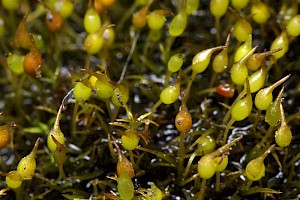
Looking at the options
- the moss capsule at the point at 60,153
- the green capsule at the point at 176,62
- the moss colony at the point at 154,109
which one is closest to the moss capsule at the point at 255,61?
the moss colony at the point at 154,109

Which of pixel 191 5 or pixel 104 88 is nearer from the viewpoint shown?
pixel 104 88

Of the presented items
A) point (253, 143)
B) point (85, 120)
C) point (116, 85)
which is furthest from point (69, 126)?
point (253, 143)

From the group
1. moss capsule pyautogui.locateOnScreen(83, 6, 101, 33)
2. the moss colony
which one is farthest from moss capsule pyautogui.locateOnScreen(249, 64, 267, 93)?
moss capsule pyautogui.locateOnScreen(83, 6, 101, 33)

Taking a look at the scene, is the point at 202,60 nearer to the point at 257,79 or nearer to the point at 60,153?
the point at 257,79

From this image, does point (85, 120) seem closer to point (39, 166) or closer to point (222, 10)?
point (39, 166)

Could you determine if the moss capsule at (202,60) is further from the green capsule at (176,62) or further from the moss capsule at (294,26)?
the moss capsule at (294,26)

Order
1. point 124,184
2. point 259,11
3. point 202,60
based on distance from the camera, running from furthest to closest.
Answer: point 259,11 < point 202,60 < point 124,184

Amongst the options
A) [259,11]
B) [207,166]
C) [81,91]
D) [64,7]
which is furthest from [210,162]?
[64,7]
